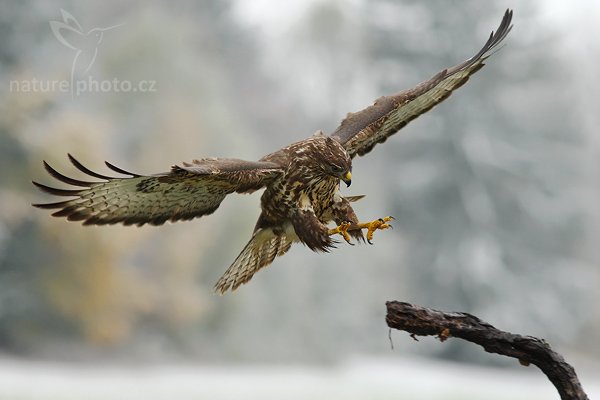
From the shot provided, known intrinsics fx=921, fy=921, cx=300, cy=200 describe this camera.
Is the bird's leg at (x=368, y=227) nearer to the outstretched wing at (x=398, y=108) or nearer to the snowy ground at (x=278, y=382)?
the outstretched wing at (x=398, y=108)

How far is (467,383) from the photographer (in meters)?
13.9

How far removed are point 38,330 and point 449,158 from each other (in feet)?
23.0

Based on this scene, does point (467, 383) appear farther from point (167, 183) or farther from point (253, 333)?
point (167, 183)

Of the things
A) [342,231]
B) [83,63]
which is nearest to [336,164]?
[342,231]

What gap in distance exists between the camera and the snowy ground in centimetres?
1212

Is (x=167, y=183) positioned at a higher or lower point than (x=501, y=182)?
lower

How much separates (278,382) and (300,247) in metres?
2.16

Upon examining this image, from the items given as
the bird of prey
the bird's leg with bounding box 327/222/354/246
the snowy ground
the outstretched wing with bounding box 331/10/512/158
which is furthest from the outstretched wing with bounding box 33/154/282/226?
the snowy ground

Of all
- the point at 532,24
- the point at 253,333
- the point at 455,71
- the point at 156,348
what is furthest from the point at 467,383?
the point at 455,71

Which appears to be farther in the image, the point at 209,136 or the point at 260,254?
the point at 209,136

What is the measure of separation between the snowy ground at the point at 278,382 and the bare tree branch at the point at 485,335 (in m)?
8.92

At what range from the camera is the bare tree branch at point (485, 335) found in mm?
2922

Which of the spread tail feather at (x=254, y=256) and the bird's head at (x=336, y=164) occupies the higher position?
the bird's head at (x=336, y=164)

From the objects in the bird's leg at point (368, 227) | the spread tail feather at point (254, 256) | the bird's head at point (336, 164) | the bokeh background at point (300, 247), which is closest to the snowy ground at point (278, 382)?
the bokeh background at point (300, 247)
